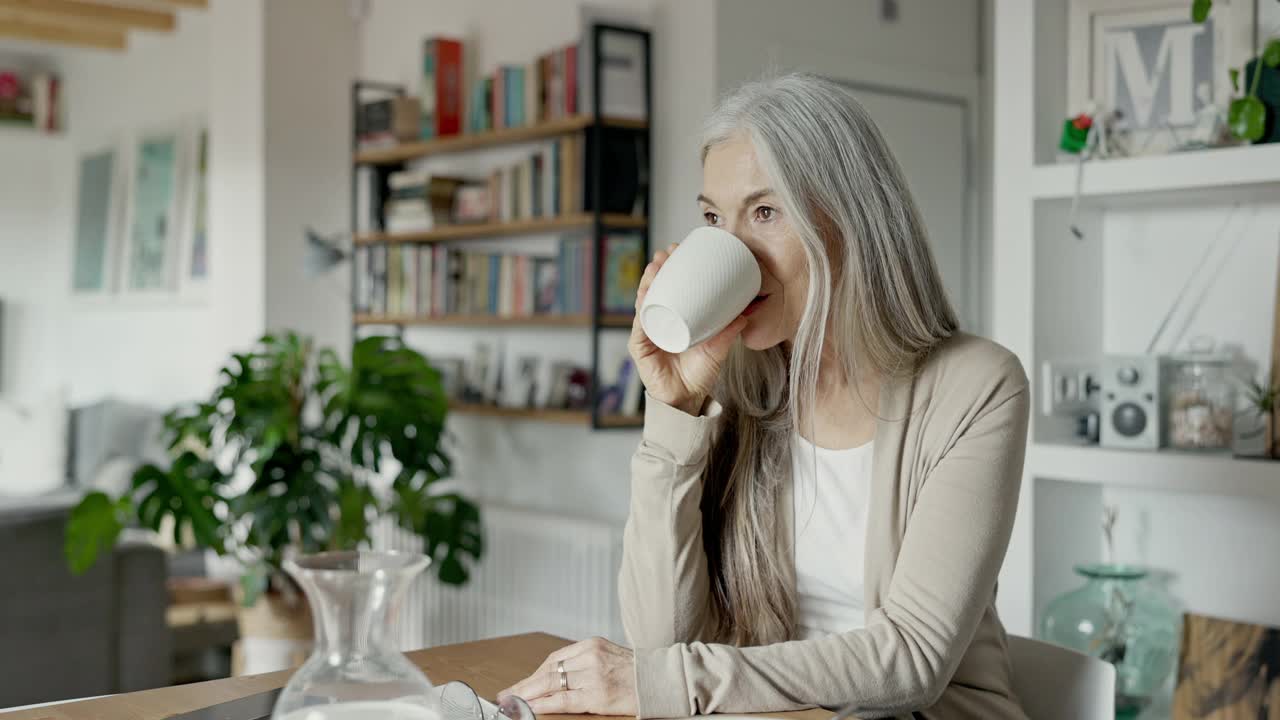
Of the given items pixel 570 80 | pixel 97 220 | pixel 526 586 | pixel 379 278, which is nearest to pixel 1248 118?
pixel 570 80

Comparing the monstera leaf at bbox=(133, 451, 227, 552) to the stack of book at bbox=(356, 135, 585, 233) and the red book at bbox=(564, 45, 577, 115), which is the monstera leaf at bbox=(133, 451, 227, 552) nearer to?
the stack of book at bbox=(356, 135, 585, 233)

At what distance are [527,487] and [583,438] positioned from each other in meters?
0.34

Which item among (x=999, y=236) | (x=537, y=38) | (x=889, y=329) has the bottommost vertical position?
(x=889, y=329)

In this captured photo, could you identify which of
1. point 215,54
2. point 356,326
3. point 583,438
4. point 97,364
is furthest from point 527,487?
point 97,364

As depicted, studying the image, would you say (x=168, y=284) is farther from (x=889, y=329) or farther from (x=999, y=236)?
(x=889, y=329)

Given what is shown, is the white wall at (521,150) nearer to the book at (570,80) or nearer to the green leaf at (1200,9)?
the book at (570,80)

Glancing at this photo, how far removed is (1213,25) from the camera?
2137 mm

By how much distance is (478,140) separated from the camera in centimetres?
402

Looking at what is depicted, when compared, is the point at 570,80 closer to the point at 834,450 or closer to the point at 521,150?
the point at 521,150

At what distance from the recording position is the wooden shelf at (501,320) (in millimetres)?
3643

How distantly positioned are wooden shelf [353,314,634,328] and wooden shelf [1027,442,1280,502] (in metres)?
1.58

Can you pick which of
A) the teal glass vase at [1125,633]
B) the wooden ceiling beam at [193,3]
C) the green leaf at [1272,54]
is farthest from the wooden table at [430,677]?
the wooden ceiling beam at [193,3]

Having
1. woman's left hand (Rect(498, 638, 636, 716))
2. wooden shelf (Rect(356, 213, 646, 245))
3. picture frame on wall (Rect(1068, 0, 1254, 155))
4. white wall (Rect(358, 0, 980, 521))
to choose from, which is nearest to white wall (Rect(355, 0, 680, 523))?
white wall (Rect(358, 0, 980, 521))

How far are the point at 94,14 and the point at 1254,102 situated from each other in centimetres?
488
